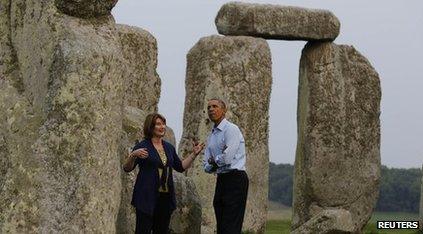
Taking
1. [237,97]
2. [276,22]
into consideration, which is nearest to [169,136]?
[237,97]

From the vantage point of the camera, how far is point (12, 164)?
758 cm

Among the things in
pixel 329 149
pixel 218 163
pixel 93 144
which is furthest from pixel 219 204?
pixel 329 149

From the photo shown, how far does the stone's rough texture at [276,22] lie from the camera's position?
19.2 metres

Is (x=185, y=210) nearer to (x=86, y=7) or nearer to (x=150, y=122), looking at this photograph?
(x=150, y=122)

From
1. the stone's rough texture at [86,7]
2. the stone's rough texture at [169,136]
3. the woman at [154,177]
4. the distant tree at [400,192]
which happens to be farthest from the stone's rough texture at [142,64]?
the distant tree at [400,192]

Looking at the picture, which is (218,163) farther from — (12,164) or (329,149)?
(329,149)

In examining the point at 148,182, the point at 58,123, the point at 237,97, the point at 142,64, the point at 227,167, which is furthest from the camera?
the point at 237,97

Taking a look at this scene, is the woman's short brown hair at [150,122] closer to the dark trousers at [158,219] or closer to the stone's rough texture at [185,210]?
the dark trousers at [158,219]

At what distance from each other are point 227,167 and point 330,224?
4.20m

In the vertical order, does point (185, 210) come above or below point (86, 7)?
below

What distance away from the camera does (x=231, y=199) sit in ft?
34.1

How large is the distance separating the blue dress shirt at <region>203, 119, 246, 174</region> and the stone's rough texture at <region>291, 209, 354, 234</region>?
13.3 feet

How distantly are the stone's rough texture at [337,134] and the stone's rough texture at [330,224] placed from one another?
19.5 feet

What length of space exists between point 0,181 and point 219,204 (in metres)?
3.27
